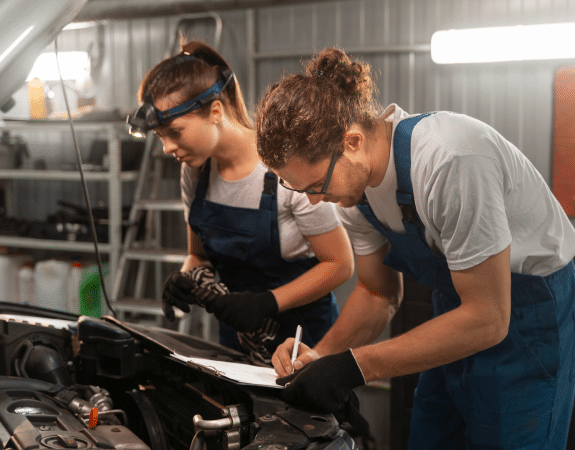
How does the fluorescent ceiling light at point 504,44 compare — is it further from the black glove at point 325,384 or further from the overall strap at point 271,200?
the black glove at point 325,384

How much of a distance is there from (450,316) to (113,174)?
10.7 ft

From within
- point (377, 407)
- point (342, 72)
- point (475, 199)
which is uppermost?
point (342, 72)

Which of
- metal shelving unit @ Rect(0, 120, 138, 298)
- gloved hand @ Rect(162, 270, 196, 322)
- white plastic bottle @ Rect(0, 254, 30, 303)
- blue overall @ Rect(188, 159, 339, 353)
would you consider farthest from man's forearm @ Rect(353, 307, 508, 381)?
white plastic bottle @ Rect(0, 254, 30, 303)

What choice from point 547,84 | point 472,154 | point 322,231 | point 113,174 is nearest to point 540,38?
point 547,84

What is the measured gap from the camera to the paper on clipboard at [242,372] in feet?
3.70

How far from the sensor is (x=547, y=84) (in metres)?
3.49

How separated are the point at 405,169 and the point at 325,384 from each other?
0.47m

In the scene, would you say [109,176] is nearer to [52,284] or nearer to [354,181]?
[52,284]

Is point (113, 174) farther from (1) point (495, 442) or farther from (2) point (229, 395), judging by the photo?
(1) point (495, 442)

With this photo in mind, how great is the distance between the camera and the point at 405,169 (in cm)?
116

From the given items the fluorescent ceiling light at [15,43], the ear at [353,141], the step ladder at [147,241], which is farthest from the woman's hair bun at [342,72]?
the step ladder at [147,241]

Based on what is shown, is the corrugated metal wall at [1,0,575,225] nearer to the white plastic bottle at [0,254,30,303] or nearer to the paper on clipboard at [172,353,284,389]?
the white plastic bottle at [0,254,30,303]

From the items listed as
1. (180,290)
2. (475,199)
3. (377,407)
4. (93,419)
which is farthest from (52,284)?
(475,199)

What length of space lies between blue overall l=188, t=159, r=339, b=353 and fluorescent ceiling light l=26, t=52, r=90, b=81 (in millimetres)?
3486
